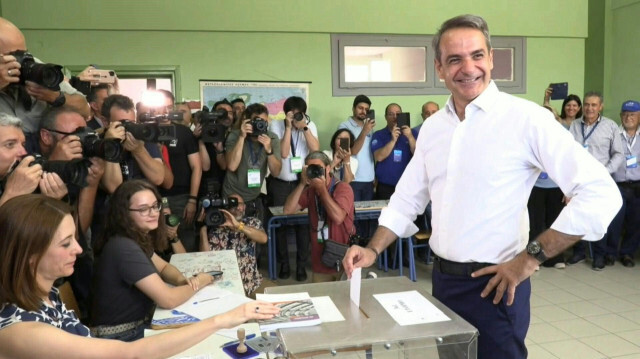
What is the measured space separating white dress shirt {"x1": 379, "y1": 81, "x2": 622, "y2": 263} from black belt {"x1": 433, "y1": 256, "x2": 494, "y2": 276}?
0.02 metres

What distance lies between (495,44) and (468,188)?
542 centimetres

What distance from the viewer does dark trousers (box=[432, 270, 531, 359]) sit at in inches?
55.1

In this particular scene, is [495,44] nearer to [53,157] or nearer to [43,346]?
[53,157]

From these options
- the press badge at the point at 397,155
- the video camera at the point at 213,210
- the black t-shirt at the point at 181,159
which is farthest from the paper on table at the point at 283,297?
the press badge at the point at 397,155

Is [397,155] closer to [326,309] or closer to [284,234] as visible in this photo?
[284,234]

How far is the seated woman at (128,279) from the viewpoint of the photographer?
2.02 m

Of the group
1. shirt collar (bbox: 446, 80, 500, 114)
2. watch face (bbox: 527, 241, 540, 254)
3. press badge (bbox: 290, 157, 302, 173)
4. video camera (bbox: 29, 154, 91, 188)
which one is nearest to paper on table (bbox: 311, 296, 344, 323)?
watch face (bbox: 527, 241, 540, 254)

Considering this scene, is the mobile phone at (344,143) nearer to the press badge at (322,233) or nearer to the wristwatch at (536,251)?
the press badge at (322,233)

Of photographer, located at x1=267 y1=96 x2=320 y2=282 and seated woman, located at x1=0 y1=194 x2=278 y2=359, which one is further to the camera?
photographer, located at x1=267 y1=96 x2=320 y2=282

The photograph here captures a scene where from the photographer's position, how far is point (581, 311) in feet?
12.1

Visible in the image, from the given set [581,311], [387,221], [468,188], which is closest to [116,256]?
[387,221]

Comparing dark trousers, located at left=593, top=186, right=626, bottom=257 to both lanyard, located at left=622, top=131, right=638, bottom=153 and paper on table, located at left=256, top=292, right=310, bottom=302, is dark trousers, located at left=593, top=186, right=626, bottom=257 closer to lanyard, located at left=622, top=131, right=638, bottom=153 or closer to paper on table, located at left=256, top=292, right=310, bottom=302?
lanyard, located at left=622, top=131, right=638, bottom=153

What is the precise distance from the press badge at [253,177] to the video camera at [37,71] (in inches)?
85.6

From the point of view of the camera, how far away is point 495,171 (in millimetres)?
1420
